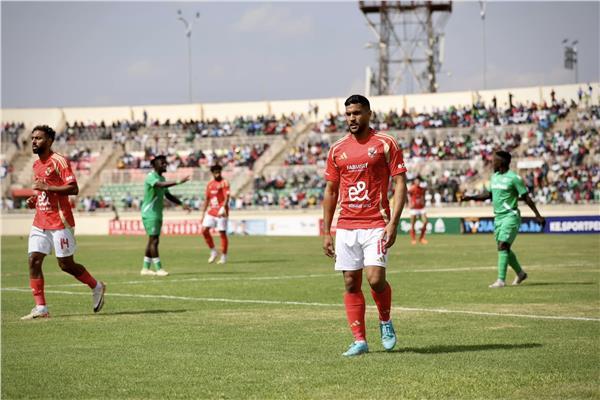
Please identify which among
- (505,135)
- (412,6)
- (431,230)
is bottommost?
(431,230)

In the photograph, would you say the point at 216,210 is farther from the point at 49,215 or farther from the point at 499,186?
the point at 49,215

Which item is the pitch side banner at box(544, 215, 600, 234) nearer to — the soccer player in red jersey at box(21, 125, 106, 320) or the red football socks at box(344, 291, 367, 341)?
the soccer player in red jersey at box(21, 125, 106, 320)

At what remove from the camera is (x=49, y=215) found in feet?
49.6

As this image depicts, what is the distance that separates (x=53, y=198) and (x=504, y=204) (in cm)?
867

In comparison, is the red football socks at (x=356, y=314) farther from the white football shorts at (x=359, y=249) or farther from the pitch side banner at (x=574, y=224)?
the pitch side banner at (x=574, y=224)

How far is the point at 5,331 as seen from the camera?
13617mm

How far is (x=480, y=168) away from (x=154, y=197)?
36.2m

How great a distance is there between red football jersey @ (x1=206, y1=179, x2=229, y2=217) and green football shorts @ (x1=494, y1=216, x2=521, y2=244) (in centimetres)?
1147

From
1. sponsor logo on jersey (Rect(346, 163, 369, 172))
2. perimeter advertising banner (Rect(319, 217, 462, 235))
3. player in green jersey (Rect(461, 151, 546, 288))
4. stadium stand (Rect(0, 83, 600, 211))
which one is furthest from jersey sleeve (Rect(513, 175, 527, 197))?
stadium stand (Rect(0, 83, 600, 211))

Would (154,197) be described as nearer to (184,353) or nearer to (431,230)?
(184,353)

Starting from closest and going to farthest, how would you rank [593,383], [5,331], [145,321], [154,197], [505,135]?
[593,383] → [5,331] → [145,321] → [154,197] → [505,135]

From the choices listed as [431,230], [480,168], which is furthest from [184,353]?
[480,168]

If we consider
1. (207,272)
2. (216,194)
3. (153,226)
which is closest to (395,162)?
(153,226)

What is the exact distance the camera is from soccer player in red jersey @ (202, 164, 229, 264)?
98.0 feet
